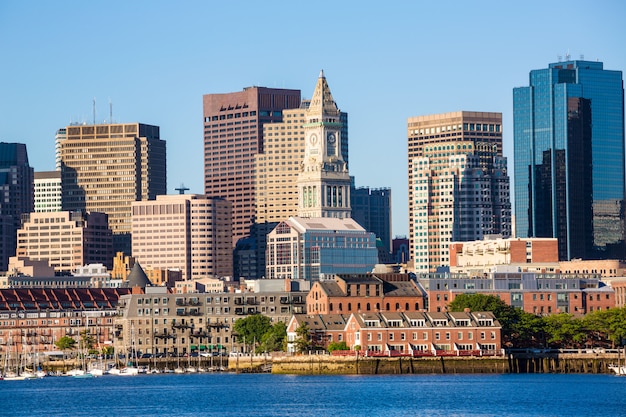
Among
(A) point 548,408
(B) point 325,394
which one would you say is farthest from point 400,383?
(A) point 548,408

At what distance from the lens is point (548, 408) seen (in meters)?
168

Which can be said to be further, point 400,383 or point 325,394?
point 400,383

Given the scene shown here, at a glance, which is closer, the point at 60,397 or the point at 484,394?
the point at 484,394

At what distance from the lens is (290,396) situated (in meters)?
183

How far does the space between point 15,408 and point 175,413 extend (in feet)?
69.8

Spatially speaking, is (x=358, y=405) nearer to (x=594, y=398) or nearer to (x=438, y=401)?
(x=438, y=401)

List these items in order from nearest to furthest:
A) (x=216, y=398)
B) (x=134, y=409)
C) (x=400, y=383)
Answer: (x=134, y=409)
(x=216, y=398)
(x=400, y=383)

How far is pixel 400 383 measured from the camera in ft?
655

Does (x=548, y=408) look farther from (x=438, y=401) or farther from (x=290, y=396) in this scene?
(x=290, y=396)

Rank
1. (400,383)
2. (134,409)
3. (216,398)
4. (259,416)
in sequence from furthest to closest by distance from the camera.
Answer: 1. (400,383)
2. (216,398)
3. (134,409)
4. (259,416)

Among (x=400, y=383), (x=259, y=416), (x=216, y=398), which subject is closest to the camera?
(x=259, y=416)

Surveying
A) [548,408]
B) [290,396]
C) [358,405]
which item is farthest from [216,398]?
[548,408]

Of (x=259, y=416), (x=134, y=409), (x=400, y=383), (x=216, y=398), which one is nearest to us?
(x=259, y=416)

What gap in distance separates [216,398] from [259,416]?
2397cm
